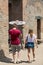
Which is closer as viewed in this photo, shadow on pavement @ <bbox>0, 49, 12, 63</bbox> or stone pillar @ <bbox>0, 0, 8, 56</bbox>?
shadow on pavement @ <bbox>0, 49, 12, 63</bbox>

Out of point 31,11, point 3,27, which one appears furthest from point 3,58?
point 31,11

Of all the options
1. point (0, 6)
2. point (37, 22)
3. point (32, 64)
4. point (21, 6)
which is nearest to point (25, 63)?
point (32, 64)

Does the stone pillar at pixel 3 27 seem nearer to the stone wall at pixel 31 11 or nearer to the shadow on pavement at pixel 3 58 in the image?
the shadow on pavement at pixel 3 58

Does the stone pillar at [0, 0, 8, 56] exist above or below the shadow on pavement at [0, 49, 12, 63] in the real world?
above

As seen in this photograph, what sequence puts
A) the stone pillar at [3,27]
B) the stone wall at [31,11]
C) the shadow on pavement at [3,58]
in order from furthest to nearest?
the stone wall at [31,11] < the stone pillar at [3,27] < the shadow on pavement at [3,58]

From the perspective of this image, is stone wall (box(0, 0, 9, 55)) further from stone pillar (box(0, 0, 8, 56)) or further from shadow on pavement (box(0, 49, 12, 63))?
shadow on pavement (box(0, 49, 12, 63))

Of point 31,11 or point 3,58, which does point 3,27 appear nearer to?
point 3,58

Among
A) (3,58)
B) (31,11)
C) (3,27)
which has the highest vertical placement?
(31,11)

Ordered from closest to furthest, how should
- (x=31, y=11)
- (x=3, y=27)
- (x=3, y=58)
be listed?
(x=3, y=58) < (x=3, y=27) < (x=31, y=11)

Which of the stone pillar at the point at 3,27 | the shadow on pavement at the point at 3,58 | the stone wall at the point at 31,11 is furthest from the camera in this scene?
the stone wall at the point at 31,11

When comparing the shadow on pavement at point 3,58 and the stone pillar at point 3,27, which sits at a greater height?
the stone pillar at point 3,27

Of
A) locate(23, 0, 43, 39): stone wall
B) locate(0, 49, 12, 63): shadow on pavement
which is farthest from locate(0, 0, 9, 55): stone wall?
locate(23, 0, 43, 39): stone wall

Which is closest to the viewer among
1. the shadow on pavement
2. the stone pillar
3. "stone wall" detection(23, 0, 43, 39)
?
the shadow on pavement

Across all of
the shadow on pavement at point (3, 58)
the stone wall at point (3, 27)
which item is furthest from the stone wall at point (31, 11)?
the shadow on pavement at point (3, 58)
